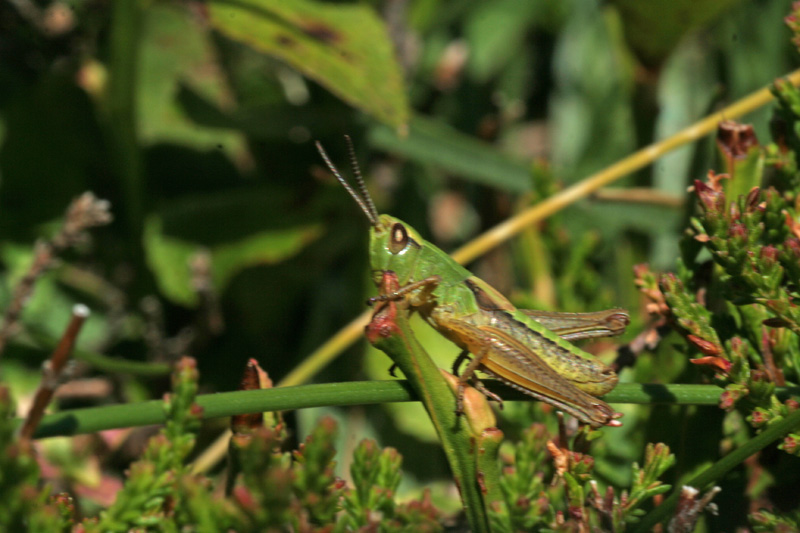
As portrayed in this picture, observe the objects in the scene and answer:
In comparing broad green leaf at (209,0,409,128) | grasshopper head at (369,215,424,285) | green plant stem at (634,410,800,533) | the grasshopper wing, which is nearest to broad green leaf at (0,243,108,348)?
broad green leaf at (209,0,409,128)

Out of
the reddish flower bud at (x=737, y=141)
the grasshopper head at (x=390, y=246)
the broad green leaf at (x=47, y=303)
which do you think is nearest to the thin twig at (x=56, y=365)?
the grasshopper head at (x=390, y=246)

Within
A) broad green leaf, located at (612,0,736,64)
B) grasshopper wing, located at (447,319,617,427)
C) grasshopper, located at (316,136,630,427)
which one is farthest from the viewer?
broad green leaf, located at (612,0,736,64)

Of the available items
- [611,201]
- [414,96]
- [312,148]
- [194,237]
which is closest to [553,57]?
[414,96]

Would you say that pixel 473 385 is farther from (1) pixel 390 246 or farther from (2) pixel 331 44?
(2) pixel 331 44

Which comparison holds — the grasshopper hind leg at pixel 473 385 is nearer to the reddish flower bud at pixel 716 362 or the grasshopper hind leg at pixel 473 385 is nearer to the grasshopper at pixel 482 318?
the grasshopper at pixel 482 318

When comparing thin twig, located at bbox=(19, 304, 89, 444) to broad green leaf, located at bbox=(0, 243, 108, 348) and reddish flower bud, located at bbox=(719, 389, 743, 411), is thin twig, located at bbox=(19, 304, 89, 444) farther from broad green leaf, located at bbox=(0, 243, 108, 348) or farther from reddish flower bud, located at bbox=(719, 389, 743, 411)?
broad green leaf, located at bbox=(0, 243, 108, 348)

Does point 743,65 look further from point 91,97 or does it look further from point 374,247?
point 91,97

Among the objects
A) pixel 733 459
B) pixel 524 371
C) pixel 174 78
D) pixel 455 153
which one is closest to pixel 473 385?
pixel 524 371
